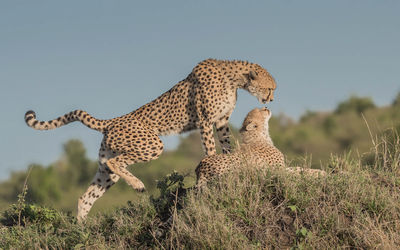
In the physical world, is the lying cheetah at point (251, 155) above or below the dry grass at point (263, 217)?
above

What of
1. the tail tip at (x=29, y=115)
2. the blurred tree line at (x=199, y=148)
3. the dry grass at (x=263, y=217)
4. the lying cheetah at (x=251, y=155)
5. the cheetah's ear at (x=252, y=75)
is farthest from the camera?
the blurred tree line at (x=199, y=148)

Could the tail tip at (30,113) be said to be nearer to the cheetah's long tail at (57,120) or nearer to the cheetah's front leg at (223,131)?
the cheetah's long tail at (57,120)

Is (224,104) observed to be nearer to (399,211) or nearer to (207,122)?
(207,122)

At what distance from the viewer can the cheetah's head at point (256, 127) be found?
6.01 metres

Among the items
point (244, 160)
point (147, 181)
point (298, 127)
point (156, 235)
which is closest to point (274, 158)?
point (244, 160)

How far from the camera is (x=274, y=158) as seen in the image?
553cm

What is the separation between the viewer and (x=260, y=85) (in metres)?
6.18

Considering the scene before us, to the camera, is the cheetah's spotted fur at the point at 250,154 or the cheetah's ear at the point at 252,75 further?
the cheetah's ear at the point at 252,75

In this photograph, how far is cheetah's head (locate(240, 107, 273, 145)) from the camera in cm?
601

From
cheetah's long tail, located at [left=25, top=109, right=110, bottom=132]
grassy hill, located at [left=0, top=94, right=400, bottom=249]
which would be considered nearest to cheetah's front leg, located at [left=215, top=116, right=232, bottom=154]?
grassy hill, located at [left=0, top=94, right=400, bottom=249]

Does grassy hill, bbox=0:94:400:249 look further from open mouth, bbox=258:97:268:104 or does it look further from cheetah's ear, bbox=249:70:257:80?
cheetah's ear, bbox=249:70:257:80

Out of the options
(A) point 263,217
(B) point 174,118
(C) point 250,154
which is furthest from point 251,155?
(B) point 174,118

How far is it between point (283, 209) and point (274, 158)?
1123 millimetres

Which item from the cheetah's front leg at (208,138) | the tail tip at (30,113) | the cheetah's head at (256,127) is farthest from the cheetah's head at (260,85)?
the tail tip at (30,113)
